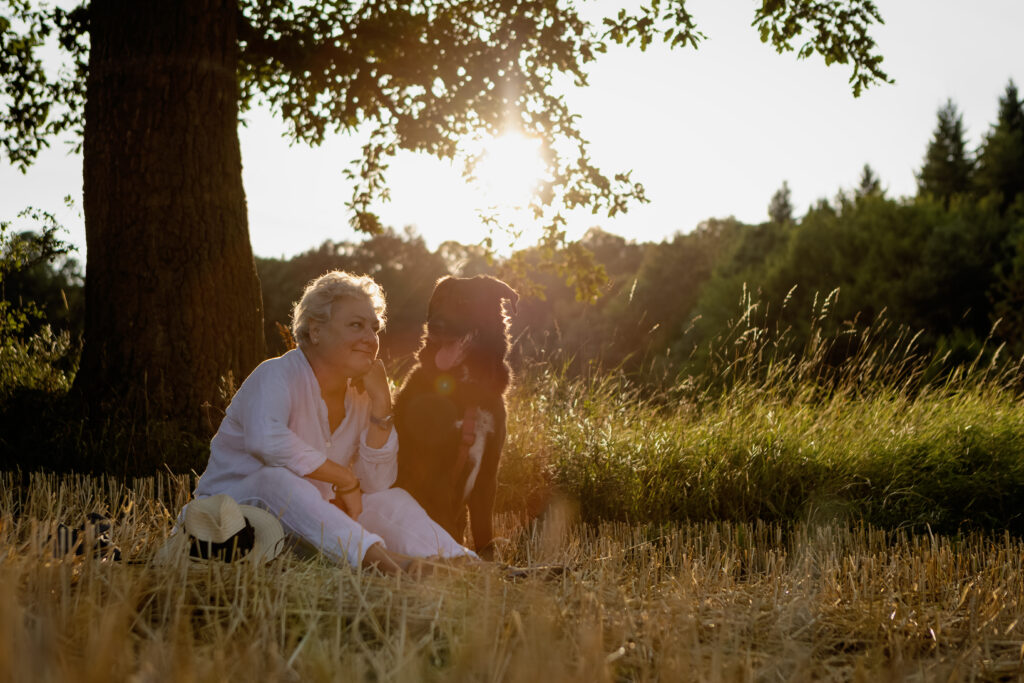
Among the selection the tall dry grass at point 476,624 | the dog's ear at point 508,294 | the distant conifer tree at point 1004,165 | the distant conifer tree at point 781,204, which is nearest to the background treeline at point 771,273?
the distant conifer tree at point 1004,165

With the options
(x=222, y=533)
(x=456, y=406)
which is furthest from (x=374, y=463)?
(x=222, y=533)

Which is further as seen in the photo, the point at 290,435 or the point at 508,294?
the point at 508,294

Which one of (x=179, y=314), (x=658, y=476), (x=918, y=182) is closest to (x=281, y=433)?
(x=658, y=476)

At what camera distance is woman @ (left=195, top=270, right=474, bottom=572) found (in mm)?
3404

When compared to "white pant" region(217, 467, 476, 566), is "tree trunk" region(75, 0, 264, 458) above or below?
above

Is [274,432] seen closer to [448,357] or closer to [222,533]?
[222,533]

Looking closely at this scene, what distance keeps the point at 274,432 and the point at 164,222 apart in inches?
145

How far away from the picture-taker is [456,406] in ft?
13.0

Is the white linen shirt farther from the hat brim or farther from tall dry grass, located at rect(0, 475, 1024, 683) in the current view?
tall dry grass, located at rect(0, 475, 1024, 683)

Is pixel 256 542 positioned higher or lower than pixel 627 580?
higher

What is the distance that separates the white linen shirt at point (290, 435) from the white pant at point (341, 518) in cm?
7

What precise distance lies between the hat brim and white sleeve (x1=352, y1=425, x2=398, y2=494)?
2.10 ft

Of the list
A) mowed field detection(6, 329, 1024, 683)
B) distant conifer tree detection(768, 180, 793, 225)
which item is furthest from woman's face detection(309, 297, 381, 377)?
distant conifer tree detection(768, 180, 793, 225)

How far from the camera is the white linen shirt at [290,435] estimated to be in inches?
136
